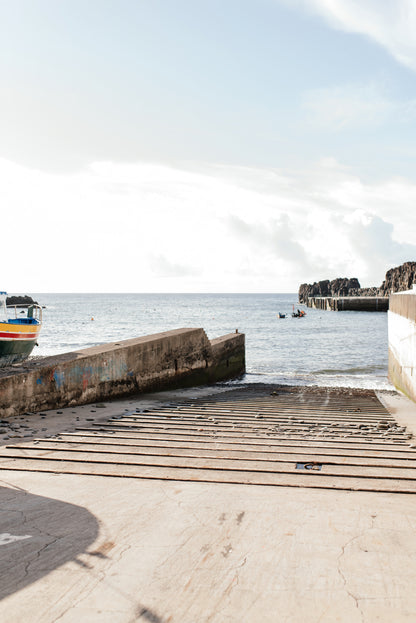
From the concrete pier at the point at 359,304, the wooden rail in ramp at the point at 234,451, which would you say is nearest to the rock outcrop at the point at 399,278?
the concrete pier at the point at 359,304

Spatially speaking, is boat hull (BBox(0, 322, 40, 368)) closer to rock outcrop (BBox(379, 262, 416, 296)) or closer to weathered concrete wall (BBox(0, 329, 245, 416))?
weathered concrete wall (BBox(0, 329, 245, 416))

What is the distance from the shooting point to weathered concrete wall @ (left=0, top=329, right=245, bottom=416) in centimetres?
827

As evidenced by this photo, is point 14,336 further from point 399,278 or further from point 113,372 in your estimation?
point 399,278

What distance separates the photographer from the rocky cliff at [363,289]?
101875mm

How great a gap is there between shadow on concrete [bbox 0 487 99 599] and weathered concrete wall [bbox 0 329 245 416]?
163 inches

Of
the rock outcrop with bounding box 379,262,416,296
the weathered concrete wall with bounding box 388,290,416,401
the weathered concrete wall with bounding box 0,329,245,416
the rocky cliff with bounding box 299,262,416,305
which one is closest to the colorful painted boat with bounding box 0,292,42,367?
the weathered concrete wall with bounding box 0,329,245,416

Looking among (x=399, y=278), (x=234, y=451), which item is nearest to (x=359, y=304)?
(x=399, y=278)

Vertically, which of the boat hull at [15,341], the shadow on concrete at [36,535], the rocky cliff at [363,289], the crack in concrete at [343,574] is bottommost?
the shadow on concrete at [36,535]

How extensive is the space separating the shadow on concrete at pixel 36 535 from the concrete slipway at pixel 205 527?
0.01m

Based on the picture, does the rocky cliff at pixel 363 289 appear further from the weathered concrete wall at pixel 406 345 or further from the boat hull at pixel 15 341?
the boat hull at pixel 15 341

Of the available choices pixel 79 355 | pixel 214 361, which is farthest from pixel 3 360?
pixel 214 361

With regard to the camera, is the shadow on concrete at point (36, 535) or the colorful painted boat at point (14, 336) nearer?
the shadow on concrete at point (36, 535)

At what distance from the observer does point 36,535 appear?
11.2 ft

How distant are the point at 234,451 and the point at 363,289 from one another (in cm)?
13883
